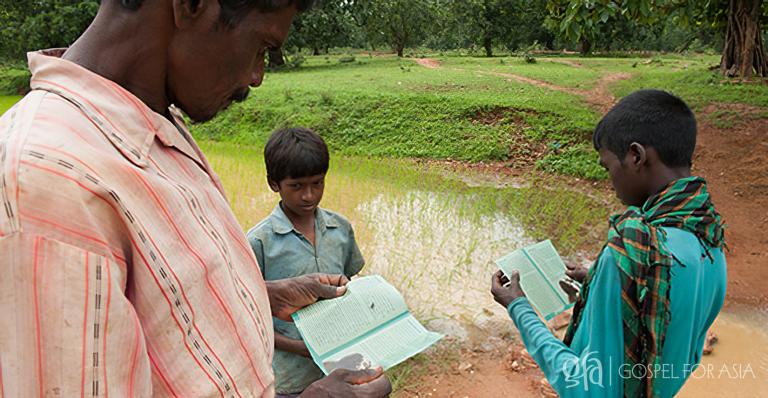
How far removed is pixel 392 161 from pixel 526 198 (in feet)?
8.04

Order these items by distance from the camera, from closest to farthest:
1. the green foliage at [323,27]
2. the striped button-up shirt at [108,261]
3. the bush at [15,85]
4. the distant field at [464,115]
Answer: the striped button-up shirt at [108,261]
the distant field at [464,115]
the bush at [15,85]
the green foliage at [323,27]

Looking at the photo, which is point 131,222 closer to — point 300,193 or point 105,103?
point 105,103

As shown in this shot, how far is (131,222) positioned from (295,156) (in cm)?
150

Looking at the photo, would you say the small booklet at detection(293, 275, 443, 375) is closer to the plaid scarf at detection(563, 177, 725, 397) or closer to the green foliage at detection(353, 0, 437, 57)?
the plaid scarf at detection(563, 177, 725, 397)

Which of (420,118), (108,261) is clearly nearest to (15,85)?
(420,118)

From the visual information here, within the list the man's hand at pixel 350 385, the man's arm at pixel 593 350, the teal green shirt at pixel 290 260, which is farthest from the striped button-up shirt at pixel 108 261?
the teal green shirt at pixel 290 260

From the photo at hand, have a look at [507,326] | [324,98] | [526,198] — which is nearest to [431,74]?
[324,98]

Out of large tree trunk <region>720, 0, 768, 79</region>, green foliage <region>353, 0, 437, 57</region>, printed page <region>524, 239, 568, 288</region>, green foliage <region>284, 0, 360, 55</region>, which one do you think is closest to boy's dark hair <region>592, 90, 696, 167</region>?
printed page <region>524, 239, 568, 288</region>

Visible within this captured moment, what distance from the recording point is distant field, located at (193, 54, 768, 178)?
24.0ft

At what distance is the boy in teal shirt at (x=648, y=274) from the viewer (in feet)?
4.57

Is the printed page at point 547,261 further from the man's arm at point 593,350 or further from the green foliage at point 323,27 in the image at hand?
the green foliage at point 323,27

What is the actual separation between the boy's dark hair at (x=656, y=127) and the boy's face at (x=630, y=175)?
2 centimetres

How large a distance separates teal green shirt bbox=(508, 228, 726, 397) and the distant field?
5.15 metres

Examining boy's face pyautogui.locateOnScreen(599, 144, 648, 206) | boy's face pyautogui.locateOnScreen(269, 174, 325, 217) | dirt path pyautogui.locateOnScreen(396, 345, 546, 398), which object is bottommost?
dirt path pyautogui.locateOnScreen(396, 345, 546, 398)
